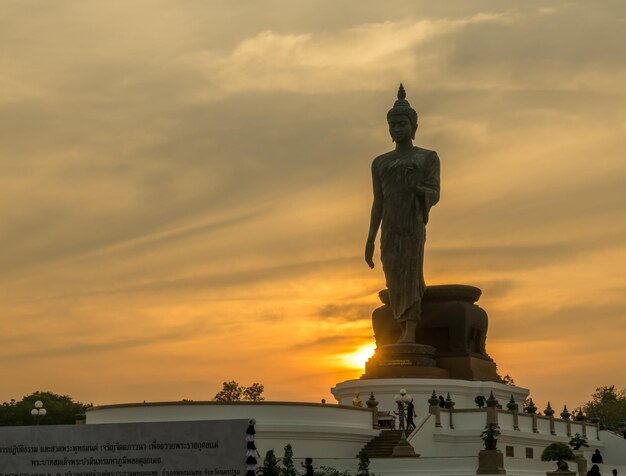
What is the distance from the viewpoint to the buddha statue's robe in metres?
70.1

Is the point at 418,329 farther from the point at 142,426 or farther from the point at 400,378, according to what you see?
the point at 142,426

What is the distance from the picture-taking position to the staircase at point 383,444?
5469 centimetres

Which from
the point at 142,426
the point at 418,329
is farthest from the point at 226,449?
the point at 418,329

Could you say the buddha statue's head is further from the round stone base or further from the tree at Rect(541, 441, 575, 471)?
the tree at Rect(541, 441, 575, 471)

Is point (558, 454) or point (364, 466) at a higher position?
point (558, 454)

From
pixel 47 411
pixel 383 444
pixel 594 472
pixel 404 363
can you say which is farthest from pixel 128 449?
pixel 47 411

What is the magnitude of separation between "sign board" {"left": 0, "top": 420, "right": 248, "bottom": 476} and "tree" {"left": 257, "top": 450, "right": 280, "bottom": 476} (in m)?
Result: 10.4

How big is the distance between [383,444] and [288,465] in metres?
6.57

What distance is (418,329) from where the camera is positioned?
7081cm

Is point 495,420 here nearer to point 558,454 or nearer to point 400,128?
point 558,454

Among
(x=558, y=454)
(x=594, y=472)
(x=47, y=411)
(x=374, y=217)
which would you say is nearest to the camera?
(x=558, y=454)

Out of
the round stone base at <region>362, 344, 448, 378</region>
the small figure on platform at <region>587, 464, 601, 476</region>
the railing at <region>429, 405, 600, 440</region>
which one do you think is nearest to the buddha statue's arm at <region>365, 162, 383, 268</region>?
the round stone base at <region>362, 344, 448, 378</region>

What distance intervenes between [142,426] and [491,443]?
690 inches

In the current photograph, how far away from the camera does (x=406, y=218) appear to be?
70.9m
